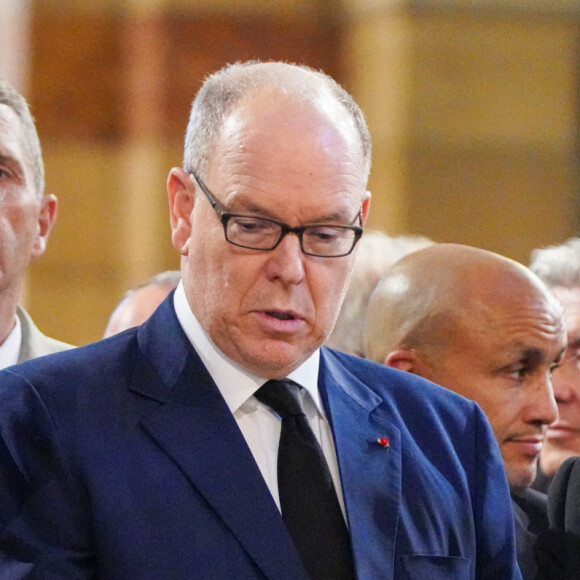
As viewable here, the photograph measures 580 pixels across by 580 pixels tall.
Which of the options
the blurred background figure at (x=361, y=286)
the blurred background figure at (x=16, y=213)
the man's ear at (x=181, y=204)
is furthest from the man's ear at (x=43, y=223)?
the blurred background figure at (x=361, y=286)

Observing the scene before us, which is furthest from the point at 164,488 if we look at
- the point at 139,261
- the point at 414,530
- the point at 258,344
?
the point at 139,261

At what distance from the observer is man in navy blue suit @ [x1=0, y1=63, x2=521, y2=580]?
5.42 feet

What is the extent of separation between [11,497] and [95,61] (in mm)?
5513

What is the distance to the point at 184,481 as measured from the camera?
1.71m

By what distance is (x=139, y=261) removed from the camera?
21.7 ft

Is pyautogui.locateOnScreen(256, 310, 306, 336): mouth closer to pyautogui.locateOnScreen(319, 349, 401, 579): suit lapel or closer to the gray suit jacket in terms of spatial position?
pyautogui.locateOnScreen(319, 349, 401, 579): suit lapel

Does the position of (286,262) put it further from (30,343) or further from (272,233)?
(30,343)

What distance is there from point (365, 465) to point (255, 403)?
0.22 meters

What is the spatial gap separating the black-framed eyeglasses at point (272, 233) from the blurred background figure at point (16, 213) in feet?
2.49

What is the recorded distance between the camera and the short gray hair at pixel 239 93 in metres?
1.86

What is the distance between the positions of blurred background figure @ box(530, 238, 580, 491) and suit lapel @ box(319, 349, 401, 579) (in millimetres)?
1188

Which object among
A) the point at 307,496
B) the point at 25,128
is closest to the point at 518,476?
the point at 307,496

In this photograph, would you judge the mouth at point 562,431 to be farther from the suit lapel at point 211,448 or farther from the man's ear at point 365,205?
the suit lapel at point 211,448

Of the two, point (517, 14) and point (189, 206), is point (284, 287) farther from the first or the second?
point (517, 14)
